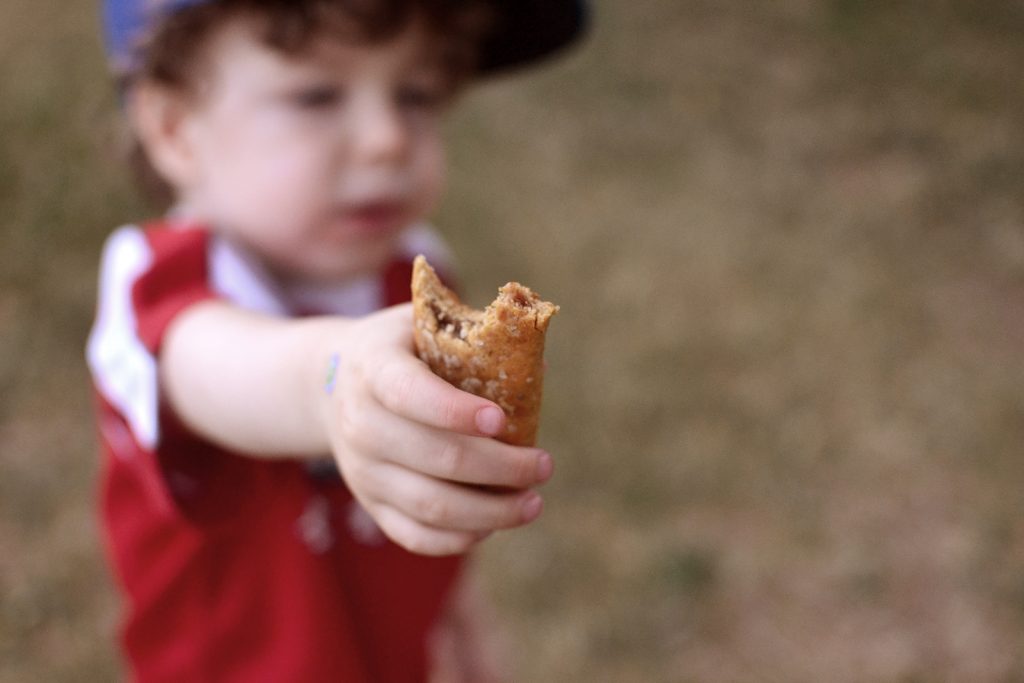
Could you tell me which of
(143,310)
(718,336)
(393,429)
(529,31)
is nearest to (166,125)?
(143,310)

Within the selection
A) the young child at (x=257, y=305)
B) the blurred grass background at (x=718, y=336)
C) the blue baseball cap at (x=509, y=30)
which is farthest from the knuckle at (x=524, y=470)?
the blurred grass background at (x=718, y=336)

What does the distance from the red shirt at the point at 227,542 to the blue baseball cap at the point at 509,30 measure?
0.26 meters

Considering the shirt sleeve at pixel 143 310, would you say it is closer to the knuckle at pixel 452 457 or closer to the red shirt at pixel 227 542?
the red shirt at pixel 227 542

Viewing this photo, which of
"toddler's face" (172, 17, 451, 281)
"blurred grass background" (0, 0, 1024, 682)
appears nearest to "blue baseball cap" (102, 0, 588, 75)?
"toddler's face" (172, 17, 451, 281)

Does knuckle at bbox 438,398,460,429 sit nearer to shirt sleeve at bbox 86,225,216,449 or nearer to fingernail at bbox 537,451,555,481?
fingernail at bbox 537,451,555,481

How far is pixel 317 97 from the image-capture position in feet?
3.85

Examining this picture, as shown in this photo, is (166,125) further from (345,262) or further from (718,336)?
(718,336)

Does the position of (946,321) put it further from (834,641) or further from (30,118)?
(30,118)

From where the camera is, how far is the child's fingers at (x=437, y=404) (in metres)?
0.63

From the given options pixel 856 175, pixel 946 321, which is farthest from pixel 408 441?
pixel 856 175

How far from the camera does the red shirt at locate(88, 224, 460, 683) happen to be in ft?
3.42

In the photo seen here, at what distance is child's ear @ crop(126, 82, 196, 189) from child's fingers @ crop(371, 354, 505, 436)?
0.81 meters

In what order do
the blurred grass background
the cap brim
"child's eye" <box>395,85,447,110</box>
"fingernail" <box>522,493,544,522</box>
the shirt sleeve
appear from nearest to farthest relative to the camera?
"fingernail" <box>522,493,544,522</box> → the shirt sleeve → "child's eye" <box>395,85,447,110</box> → the cap brim → the blurred grass background

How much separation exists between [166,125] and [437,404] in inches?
35.5
